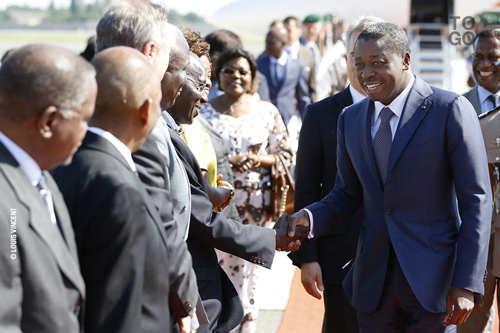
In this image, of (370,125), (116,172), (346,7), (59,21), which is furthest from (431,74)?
(59,21)

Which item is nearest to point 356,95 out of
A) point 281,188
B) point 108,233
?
Answer: point 281,188

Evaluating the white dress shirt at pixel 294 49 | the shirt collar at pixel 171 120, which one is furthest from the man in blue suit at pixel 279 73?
the shirt collar at pixel 171 120

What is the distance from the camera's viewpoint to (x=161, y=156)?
2227 mm

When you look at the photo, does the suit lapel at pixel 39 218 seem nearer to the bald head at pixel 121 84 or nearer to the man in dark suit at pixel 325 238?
the bald head at pixel 121 84

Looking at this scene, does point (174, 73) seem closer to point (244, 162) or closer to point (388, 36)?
point (388, 36)

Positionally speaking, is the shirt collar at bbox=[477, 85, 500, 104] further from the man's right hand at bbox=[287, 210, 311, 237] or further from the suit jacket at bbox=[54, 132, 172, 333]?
the suit jacket at bbox=[54, 132, 172, 333]

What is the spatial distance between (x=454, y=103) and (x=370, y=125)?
0.43 m

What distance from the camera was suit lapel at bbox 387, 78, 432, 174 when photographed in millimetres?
2869

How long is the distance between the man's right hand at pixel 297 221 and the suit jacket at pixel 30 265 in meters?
1.70

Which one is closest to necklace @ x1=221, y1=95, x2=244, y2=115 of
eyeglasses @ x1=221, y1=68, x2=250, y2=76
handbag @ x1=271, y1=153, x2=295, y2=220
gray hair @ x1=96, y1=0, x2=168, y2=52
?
eyeglasses @ x1=221, y1=68, x2=250, y2=76

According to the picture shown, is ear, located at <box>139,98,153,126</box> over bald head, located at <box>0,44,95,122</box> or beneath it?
beneath

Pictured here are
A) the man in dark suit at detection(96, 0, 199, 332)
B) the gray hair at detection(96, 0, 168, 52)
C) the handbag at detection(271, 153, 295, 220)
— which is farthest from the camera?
the handbag at detection(271, 153, 295, 220)

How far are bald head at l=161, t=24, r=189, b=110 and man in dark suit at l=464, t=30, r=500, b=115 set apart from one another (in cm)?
236

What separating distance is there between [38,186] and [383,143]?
5.85ft
